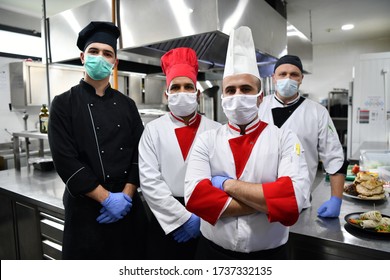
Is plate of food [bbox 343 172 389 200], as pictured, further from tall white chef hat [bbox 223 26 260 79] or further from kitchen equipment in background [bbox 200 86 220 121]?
kitchen equipment in background [bbox 200 86 220 121]

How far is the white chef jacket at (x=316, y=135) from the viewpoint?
159cm

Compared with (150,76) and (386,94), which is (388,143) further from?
(150,76)

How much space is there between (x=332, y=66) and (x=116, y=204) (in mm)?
6137

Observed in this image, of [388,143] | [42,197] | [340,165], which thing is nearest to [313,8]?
[388,143]

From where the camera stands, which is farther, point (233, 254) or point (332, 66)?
point (332, 66)

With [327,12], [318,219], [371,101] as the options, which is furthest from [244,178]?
[327,12]

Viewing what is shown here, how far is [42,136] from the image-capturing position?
2402 mm

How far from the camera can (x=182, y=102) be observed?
1390 millimetres

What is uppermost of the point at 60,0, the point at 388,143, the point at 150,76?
the point at 60,0

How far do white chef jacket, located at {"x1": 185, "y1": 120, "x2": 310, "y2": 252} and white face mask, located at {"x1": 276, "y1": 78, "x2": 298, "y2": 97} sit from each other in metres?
0.59

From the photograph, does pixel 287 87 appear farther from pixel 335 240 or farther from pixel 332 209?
pixel 335 240

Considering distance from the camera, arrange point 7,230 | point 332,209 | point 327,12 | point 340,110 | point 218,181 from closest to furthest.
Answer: point 218,181 < point 332,209 < point 7,230 < point 327,12 < point 340,110
